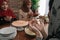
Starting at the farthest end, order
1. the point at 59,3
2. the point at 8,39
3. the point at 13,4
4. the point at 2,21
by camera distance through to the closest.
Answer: the point at 13,4
the point at 2,21
the point at 8,39
the point at 59,3

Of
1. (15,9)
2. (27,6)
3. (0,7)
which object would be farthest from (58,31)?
(15,9)

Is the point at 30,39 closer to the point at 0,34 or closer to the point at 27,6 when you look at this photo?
the point at 0,34

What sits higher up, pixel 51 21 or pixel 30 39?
pixel 51 21

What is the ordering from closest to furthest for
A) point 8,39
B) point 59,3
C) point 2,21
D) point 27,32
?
point 59,3 < point 8,39 < point 27,32 < point 2,21

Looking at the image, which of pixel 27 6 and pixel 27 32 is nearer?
pixel 27 32

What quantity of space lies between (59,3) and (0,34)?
74cm

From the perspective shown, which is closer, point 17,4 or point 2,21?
point 2,21

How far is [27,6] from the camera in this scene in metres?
2.33

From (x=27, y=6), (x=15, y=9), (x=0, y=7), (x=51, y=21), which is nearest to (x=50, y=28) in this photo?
(x=51, y=21)

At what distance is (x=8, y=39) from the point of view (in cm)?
113

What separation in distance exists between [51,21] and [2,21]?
1.06 metres

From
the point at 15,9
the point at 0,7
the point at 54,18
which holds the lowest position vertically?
the point at 15,9

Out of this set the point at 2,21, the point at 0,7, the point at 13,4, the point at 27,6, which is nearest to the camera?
the point at 2,21

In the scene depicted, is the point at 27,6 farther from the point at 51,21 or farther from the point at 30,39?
the point at 51,21
